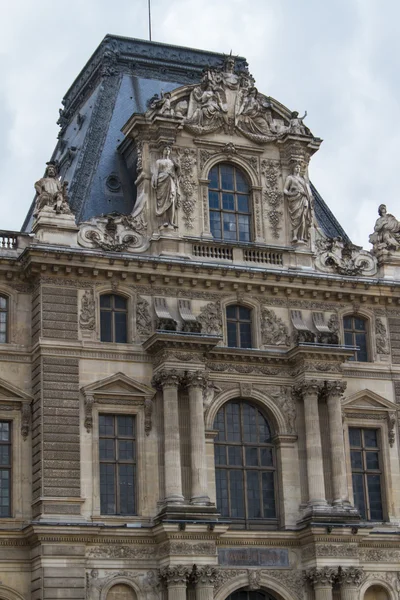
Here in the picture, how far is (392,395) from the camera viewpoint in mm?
43000

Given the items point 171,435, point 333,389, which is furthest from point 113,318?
point 333,389

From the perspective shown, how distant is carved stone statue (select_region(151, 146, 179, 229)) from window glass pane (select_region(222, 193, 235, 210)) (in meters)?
2.13

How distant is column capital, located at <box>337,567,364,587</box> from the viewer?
1532 inches

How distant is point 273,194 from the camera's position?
43781mm

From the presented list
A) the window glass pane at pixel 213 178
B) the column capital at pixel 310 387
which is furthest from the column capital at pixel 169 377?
the window glass pane at pixel 213 178

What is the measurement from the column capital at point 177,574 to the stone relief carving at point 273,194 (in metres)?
12.5

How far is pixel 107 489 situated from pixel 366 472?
30.4 ft

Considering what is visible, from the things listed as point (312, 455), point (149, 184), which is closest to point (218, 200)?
point (149, 184)

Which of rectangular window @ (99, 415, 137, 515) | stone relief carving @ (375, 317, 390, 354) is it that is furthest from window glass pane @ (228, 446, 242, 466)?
stone relief carving @ (375, 317, 390, 354)

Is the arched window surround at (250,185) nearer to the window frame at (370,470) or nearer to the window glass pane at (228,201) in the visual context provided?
the window glass pane at (228,201)

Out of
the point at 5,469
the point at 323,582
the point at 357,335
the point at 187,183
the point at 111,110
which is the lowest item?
the point at 323,582

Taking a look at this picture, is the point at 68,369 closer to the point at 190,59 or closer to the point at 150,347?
the point at 150,347

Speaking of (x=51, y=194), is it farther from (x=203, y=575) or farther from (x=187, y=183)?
(x=203, y=575)

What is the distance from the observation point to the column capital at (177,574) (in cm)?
3684
